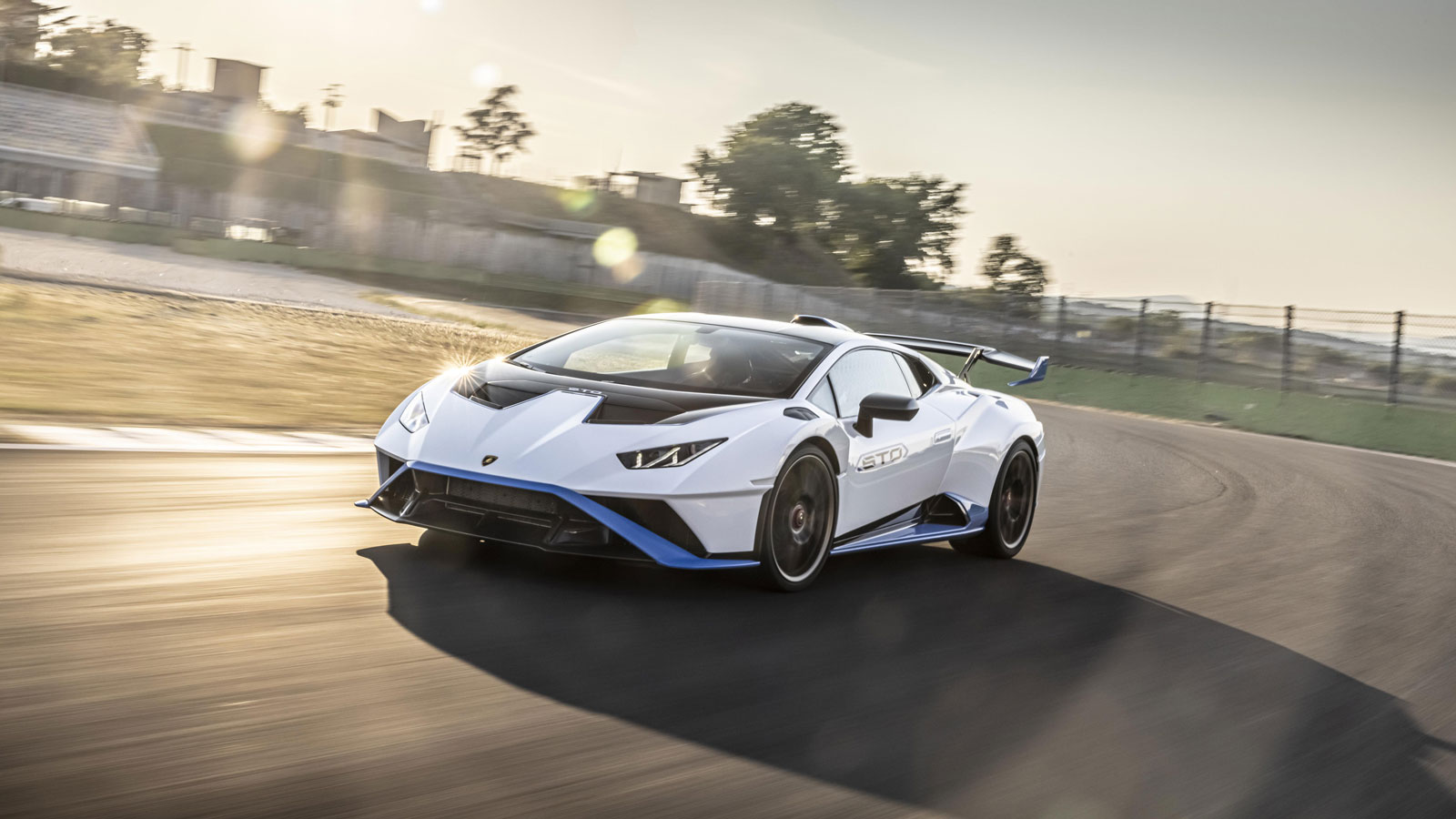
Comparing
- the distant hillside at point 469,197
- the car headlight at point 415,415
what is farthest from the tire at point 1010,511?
the distant hillside at point 469,197

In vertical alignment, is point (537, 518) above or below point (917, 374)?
below

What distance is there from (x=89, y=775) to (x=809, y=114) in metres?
89.4

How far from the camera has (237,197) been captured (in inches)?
2495

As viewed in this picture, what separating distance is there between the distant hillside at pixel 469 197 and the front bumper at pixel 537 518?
60.4 metres

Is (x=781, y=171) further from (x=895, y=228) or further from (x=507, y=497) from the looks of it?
(x=507, y=497)

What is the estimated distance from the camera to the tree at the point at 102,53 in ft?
287

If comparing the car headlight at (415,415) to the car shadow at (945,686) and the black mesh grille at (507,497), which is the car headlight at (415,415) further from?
the car shadow at (945,686)

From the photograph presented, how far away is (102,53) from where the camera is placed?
335 ft

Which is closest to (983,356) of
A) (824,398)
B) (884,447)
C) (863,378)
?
(863,378)

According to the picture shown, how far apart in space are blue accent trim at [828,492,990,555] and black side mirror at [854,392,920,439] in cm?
54

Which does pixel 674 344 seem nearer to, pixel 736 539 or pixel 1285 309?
pixel 736 539

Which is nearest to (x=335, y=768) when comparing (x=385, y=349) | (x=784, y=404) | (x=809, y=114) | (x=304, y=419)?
(x=784, y=404)

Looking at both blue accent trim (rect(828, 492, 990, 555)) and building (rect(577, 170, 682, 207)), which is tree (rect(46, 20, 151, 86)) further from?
blue accent trim (rect(828, 492, 990, 555))

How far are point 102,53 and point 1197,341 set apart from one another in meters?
98.6
